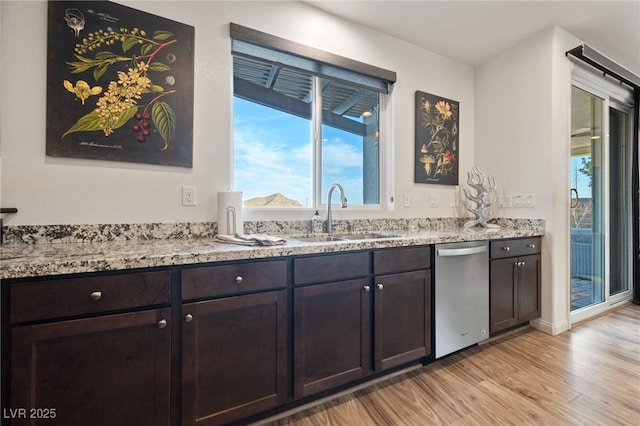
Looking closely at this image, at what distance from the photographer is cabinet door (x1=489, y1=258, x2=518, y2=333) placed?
6.93 ft

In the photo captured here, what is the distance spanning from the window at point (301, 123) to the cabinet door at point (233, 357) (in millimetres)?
903

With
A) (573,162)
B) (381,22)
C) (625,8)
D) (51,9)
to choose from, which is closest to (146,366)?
(51,9)

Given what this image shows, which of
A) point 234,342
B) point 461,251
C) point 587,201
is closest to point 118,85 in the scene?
point 234,342

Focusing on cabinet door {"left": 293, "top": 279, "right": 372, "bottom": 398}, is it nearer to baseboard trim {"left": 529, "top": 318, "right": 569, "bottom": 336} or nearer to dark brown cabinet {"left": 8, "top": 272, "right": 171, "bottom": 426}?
dark brown cabinet {"left": 8, "top": 272, "right": 171, "bottom": 426}

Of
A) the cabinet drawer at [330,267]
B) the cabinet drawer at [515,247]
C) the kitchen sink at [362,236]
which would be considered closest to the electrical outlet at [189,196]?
the cabinet drawer at [330,267]

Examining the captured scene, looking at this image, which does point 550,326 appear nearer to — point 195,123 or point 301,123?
point 301,123

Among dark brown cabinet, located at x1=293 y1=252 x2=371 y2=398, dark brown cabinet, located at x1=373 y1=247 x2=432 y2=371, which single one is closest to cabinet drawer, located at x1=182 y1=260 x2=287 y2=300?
dark brown cabinet, located at x1=293 y1=252 x2=371 y2=398

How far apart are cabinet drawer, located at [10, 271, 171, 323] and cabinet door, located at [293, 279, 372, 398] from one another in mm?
614

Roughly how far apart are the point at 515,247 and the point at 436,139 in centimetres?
120

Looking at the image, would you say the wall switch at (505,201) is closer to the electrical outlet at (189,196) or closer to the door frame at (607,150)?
the door frame at (607,150)

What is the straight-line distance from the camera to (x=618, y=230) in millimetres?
3121

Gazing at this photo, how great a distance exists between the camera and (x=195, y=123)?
5.68 feet

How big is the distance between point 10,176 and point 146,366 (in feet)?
3.73

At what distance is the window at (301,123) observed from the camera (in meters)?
1.97
